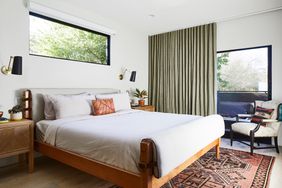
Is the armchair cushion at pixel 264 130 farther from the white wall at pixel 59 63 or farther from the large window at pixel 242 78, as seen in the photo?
the white wall at pixel 59 63

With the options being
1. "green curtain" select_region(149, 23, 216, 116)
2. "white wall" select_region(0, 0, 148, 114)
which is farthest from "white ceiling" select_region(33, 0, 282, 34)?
"green curtain" select_region(149, 23, 216, 116)

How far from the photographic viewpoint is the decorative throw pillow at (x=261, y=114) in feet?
11.6

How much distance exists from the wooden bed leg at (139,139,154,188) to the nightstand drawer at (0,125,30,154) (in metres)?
1.79

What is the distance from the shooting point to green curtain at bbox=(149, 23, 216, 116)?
455 cm

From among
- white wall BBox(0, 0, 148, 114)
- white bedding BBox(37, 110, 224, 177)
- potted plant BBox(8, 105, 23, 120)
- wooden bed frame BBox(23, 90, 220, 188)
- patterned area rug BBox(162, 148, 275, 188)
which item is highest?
white wall BBox(0, 0, 148, 114)

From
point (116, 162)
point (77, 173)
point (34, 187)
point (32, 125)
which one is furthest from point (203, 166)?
point (32, 125)

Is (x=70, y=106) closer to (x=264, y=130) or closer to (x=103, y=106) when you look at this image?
(x=103, y=106)

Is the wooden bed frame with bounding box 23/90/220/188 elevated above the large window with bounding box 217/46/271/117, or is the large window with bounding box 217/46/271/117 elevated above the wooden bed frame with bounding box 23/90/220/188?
the large window with bounding box 217/46/271/117

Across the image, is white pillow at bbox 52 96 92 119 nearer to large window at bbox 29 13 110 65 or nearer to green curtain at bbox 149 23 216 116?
large window at bbox 29 13 110 65

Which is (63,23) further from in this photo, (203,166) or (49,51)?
(203,166)

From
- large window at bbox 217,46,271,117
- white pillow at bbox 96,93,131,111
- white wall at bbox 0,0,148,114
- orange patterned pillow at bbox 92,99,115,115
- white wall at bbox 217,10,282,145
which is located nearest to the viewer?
white wall at bbox 0,0,148,114

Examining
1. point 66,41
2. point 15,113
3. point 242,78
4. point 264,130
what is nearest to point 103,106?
point 15,113

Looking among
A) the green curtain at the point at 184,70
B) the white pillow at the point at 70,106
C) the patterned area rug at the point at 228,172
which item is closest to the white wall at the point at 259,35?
the green curtain at the point at 184,70

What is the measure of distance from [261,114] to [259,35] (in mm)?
1625
